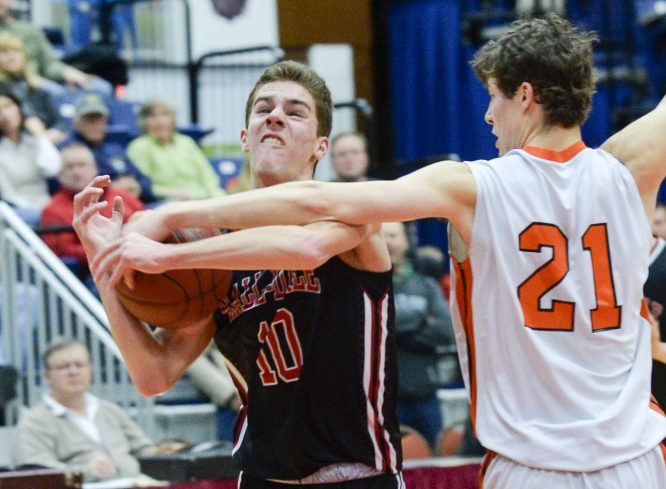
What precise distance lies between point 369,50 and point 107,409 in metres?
7.86

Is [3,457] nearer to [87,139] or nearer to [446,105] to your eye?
[87,139]

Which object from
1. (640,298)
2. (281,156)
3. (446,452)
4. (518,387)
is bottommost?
(446,452)

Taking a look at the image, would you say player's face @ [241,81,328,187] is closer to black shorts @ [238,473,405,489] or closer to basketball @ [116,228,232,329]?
basketball @ [116,228,232,329]

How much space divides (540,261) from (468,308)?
24cm

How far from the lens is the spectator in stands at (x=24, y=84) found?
927 centimetres

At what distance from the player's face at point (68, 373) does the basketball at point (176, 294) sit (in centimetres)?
332

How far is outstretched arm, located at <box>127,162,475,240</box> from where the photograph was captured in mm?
2922

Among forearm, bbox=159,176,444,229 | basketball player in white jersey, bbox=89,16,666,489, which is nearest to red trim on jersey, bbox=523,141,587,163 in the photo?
basketball player in white jersey, bbox=89,16,666,489

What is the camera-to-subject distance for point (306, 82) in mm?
3543

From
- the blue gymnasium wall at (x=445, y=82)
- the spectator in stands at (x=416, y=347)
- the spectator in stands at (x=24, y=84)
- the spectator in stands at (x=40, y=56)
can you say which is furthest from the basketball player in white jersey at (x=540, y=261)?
the blue gymnasium wall at (x=445, y=82)

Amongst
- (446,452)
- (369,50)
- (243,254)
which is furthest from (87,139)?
(243,254)

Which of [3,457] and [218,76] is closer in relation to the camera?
[3,457]

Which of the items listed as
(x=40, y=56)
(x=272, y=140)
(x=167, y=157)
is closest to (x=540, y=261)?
(x=272, y=140)

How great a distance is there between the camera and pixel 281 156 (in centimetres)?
347
